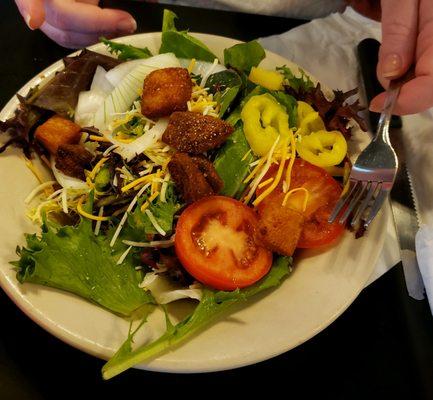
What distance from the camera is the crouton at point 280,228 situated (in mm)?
1088

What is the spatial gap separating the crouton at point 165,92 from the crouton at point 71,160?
0.69 feet

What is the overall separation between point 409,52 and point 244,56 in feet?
1.58

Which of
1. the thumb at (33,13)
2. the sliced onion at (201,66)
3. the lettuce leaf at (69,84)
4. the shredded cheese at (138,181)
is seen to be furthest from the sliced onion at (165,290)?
the thumb at (33,13)

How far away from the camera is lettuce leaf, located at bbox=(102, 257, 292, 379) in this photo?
900 millimetres

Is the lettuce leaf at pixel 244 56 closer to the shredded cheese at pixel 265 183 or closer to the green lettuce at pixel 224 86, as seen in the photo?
the green lettuce at pixel 224 86

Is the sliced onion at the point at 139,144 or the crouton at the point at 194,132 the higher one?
the crouton at the point at 194,132

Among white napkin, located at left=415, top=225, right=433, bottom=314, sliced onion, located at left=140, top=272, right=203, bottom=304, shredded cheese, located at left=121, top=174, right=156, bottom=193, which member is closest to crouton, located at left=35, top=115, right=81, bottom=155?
shredded cheese, located at left=121, top=174, right=156, bottom=193

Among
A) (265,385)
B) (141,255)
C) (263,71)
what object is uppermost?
(263,71)

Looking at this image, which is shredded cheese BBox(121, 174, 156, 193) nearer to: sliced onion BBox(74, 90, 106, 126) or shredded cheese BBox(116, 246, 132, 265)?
shredded cheese BBox(116, 246, 132, 265)

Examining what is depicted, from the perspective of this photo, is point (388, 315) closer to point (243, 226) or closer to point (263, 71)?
point (243, 226)

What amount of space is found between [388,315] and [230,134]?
2.07ft

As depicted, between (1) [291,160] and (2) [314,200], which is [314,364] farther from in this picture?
(1) [291,160]

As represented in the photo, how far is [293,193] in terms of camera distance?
3.88 feet

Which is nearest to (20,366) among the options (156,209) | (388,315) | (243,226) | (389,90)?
(156,209)
